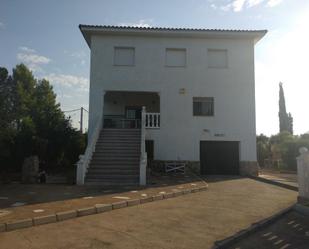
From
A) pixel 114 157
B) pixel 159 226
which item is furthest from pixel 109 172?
pixel 159 226

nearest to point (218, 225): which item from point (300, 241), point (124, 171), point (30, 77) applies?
point (300, 241)

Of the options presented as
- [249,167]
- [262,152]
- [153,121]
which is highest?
[153,121]

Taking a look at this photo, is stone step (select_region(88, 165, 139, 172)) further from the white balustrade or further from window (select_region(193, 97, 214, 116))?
window (select_region(193, 97, 214, 116))

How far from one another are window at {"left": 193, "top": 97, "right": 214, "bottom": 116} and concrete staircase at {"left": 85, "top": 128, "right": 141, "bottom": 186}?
3.59 m

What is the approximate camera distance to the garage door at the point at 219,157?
19141 mm

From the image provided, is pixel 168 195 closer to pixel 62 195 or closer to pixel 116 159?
pixel 62 195

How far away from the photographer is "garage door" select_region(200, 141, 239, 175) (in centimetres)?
1914

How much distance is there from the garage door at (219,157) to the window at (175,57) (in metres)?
4.57

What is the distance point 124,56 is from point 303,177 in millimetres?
12552

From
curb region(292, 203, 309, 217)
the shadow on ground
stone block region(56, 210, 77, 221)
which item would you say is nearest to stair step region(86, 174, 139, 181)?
the shadow on ground

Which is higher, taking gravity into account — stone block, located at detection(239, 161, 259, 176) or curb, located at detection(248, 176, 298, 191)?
stone block, located at detection(239, 161, 259, 176)

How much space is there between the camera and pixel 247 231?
6.80 m

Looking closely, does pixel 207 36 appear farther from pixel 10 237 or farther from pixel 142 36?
pixel 10 237

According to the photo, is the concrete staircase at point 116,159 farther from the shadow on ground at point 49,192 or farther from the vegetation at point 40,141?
the vegetation at point 40,141
